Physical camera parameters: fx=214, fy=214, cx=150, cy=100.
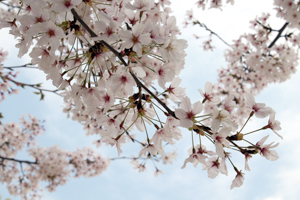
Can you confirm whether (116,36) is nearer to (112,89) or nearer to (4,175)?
(112,89)

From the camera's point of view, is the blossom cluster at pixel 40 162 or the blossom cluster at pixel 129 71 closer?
the blossom cluster at pixel 129 71

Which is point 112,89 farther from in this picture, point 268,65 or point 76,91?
point 268,65

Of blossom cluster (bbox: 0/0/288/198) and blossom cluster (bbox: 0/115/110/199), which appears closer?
blossom cluster (bbox: 0/0/288/198)

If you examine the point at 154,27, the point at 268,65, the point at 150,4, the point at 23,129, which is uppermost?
the point at 23,129

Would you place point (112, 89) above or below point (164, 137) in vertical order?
above

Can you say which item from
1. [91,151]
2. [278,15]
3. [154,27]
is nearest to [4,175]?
[91,151]

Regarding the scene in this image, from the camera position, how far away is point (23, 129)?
810 cm

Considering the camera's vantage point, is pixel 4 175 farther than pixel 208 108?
Yes

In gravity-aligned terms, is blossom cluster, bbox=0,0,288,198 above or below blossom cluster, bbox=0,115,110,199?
below

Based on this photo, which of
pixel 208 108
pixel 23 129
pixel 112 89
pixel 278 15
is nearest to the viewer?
pixel 112 89

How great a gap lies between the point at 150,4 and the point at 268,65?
5018 millimetres

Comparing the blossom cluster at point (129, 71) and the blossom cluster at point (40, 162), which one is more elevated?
the blossom cluster at point (40, 162)

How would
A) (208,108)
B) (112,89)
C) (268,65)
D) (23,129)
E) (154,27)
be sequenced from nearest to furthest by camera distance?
1. (154,27)
2. (112,89)
3. (268,65)
4. (208,108)
5. (23,129)

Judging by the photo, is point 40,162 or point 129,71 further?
point 40,162
